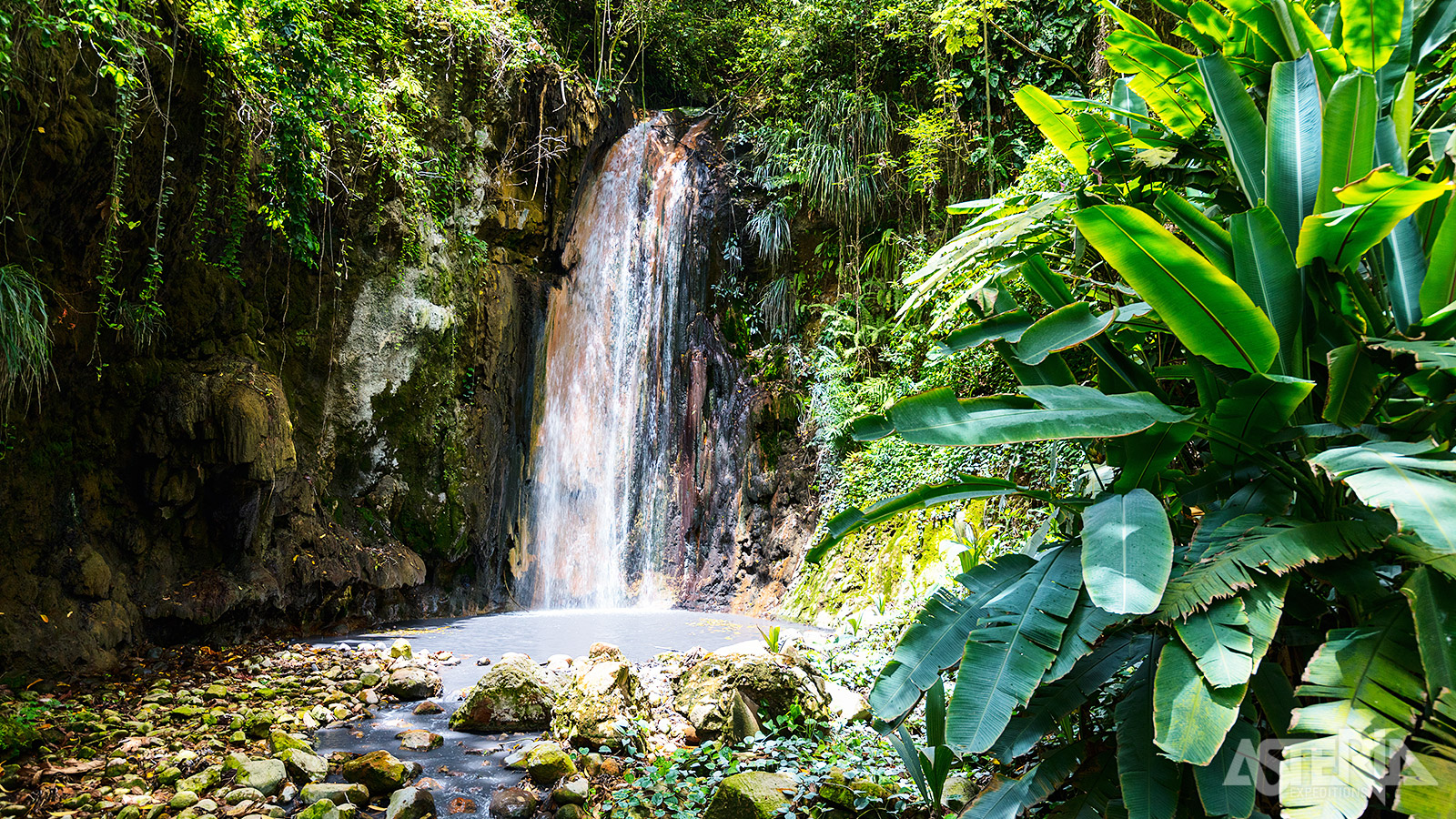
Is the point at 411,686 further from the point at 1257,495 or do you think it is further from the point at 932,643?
the point at 1257,495

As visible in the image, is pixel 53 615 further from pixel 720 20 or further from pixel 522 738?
pixel 720 20

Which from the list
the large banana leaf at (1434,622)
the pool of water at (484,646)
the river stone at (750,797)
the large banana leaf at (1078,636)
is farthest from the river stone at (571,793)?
the large banana leaf at (1434,622)

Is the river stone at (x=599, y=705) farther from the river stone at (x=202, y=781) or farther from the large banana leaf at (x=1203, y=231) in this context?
the large banana leaf at (x=1203, y=231)

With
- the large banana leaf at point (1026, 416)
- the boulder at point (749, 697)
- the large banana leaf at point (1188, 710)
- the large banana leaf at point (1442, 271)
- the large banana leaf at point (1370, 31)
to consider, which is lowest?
the boulder at point (749, 697)

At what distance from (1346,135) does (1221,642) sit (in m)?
1.44

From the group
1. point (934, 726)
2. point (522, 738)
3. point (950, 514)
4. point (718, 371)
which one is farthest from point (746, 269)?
point (934, 726)

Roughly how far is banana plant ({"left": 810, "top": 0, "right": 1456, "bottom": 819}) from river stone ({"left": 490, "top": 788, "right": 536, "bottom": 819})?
1710 millimetres

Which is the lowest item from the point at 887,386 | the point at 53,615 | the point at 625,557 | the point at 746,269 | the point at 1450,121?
the point at 625,557

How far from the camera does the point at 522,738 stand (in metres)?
3.91

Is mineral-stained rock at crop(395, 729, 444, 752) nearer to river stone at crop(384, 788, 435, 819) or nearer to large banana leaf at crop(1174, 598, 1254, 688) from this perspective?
river stone at crop(384, 788, 435, 819)

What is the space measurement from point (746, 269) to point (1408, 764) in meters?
9.89

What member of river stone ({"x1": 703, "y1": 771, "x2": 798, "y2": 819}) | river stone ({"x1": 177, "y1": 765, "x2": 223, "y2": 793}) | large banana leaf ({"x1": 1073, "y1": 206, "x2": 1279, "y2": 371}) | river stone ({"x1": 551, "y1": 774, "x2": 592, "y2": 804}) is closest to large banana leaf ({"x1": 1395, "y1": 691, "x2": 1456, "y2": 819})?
large banana leaf ({"x1": 1073, "y1": 206, "x2": 1279, "y2": 371})

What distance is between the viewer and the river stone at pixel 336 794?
9.95 ft

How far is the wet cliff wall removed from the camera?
14.5 ft
